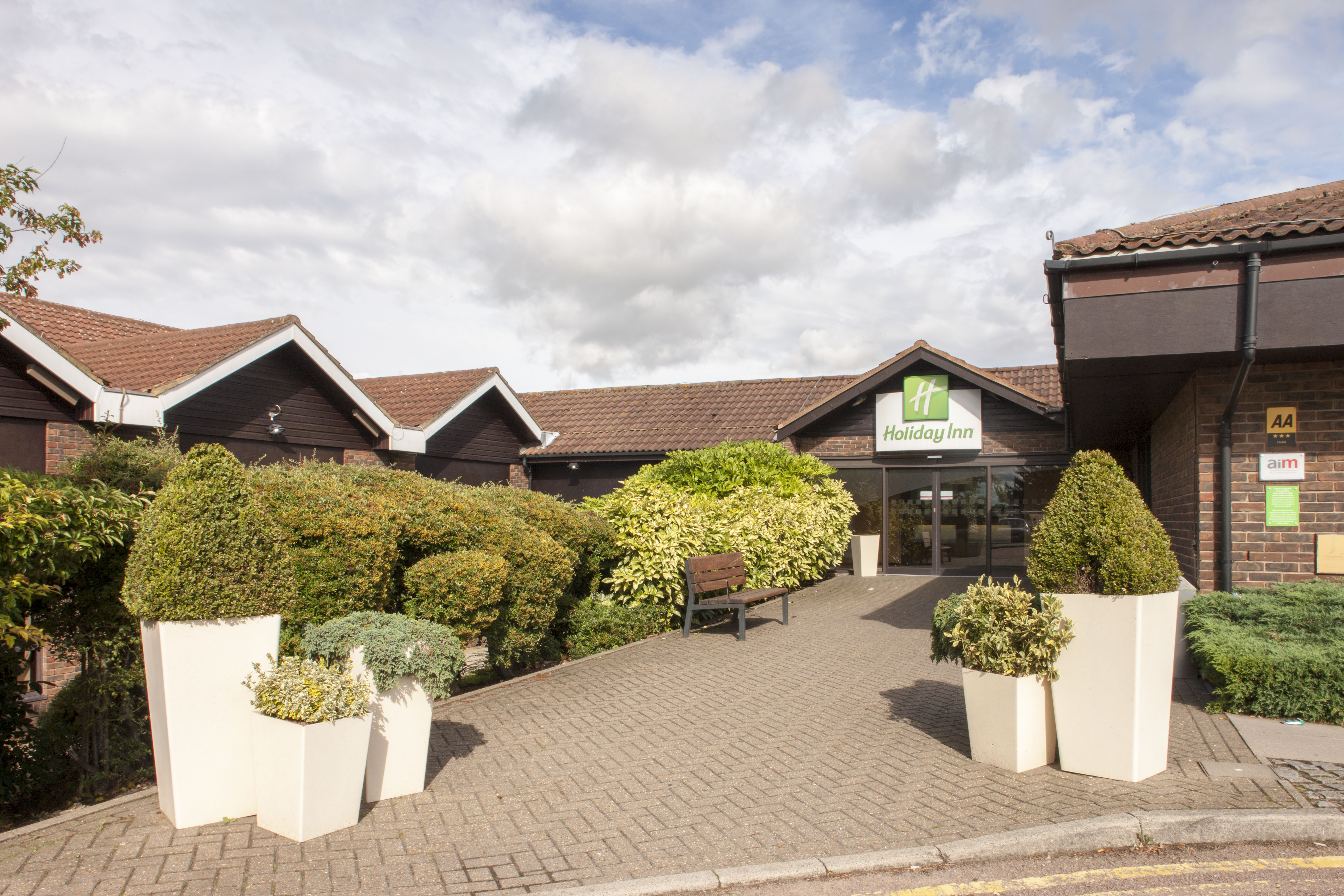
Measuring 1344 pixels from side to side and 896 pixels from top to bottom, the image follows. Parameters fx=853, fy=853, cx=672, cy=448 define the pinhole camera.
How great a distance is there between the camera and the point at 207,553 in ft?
14.9

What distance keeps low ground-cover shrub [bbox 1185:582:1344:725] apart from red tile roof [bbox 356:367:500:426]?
508 inches

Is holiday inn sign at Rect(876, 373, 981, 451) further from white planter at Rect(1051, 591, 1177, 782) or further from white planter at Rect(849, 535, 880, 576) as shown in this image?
white planter at Rect(1051, 591, 1177, 782)

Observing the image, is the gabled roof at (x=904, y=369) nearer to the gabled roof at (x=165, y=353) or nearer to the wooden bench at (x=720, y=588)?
the wooden bench at (x=720, y=588)

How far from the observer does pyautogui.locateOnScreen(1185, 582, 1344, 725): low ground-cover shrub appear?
607cm

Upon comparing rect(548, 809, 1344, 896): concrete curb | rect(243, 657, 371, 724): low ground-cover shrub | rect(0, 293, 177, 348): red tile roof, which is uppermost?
rect(0, 293, 177, 348): red tile roof

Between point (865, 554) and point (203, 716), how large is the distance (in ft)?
47.9

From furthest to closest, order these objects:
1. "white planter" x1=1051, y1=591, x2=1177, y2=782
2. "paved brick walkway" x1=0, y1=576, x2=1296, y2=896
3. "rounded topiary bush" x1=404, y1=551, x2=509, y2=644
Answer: "rounded topiary bush" x1=404, y1=551, x2=509, y2=644 → "white planter" x1=1051, y1=591, x2=1177, y2=782 → "paved brick walkway" x1=0, y1=576, x2=1296, y2=896

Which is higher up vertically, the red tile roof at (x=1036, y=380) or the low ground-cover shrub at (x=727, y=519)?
the red tile roof at (x=1036, y=380)

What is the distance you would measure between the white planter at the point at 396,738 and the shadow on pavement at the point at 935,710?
3.45 meters

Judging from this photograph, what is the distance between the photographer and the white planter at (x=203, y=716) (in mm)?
4414

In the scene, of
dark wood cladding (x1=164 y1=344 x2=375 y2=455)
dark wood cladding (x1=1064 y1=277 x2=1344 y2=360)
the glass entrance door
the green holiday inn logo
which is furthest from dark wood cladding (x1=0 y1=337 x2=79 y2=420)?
the glass entrance door

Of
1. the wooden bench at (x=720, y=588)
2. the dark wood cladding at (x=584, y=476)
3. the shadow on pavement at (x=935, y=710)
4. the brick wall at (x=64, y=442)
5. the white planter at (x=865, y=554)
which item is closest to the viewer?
the shadow on pavement at (x=935, y=710)

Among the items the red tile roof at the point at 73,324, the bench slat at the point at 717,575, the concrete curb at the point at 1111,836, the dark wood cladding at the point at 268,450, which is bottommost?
the concrete curb at the point at 1111,836

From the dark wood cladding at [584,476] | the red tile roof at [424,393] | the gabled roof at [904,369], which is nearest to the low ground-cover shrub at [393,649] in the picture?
the red tile roof at [424,393]
